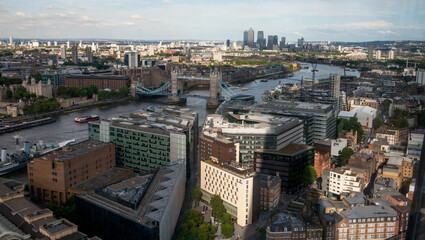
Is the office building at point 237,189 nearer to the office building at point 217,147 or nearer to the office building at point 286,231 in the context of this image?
the office building at point 217,147

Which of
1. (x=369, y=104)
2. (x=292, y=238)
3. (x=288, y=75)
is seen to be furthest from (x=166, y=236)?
(x=288, y=75)

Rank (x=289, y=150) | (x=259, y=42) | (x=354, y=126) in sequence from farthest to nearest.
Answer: (x=259, y=42)
(x=354, y=126)
(x=289, y=150)

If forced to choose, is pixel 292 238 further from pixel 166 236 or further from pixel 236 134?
pixel 236 134

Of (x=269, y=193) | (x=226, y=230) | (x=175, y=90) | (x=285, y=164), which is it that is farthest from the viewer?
(x=175, y=90)

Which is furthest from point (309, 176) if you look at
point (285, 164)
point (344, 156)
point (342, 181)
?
point (344, 156)

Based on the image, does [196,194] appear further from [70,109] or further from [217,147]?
[70,109]

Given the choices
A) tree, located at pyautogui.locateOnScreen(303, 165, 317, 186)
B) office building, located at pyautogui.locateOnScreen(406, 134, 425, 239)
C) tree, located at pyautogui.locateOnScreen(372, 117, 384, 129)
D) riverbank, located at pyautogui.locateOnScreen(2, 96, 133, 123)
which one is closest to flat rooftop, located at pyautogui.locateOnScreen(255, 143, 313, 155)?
tree, located at pyautogui.locateOnScreen(303, 165, 317, 186)
